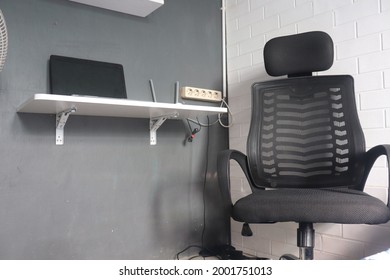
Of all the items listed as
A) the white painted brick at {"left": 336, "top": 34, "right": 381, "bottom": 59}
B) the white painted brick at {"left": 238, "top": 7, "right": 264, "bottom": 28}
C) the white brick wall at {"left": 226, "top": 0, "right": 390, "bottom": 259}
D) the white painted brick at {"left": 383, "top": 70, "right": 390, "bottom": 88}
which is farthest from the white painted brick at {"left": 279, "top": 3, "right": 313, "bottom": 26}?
the white painted brick at {"left": 383, "top": 70, "right": 390, "bottom": 88}

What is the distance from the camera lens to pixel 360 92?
1.60m

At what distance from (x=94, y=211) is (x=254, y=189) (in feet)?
2.69

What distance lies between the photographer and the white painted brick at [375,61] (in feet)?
4.96

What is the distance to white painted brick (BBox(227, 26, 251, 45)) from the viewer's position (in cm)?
209

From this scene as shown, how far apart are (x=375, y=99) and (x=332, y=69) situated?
276 mm

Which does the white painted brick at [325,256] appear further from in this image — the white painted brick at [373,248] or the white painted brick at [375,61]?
the white painted brick at [375,61]

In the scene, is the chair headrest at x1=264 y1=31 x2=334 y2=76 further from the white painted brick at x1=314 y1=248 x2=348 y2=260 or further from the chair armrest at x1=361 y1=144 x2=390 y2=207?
the white painted brick at x1=314 y1=248 x2=348 y2=260

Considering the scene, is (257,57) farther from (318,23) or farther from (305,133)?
(305,133)

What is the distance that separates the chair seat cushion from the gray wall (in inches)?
30.0

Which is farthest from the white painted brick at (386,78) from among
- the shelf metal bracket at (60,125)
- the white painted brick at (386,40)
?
the shelf metal bracket at (60,125)

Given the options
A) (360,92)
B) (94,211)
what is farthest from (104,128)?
(360,92)

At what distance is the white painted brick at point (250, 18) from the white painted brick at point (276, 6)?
44 mm

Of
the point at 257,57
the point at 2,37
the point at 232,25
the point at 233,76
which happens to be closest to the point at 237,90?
the point at 233,76

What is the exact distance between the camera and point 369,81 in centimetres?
157
